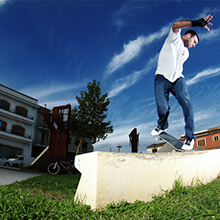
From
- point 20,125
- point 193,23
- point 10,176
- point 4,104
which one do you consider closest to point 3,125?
point 20,125

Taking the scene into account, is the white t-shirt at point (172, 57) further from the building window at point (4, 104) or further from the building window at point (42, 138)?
the building window at point (42, 138)

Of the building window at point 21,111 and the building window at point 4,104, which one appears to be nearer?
the building window at point 4,104

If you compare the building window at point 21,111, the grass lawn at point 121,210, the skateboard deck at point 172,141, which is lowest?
the grass lawn at point 121,210

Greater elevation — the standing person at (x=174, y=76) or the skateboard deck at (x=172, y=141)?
the standing person at (x=174, y=76)

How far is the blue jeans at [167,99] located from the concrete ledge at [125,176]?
1814mm

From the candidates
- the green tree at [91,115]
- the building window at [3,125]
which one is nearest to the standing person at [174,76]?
the green tree at [91,115]

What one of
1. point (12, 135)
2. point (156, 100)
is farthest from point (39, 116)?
point (156, 100)

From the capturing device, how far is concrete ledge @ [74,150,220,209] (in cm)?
312

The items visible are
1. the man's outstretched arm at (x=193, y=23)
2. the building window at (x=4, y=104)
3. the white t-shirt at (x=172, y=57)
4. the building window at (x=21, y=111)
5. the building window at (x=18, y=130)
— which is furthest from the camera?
the building window at (x=21, y=111)

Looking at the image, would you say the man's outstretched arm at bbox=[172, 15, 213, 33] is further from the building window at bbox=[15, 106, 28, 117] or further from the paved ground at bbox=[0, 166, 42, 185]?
the building window at bbox=[15, 106, 28, 117]

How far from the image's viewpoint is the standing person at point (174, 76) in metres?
5.59

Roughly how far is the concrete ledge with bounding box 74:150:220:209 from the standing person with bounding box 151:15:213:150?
1820mm

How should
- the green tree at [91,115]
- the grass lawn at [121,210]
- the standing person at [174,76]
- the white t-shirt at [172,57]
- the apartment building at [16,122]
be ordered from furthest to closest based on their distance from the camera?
the apartment building at [16,122], the green tree at [91,115], the white t-shirt at [172,57], the standing person at [174,76], the grass lawn at [121,210]

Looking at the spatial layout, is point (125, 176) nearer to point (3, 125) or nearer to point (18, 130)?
point (3, 125)
